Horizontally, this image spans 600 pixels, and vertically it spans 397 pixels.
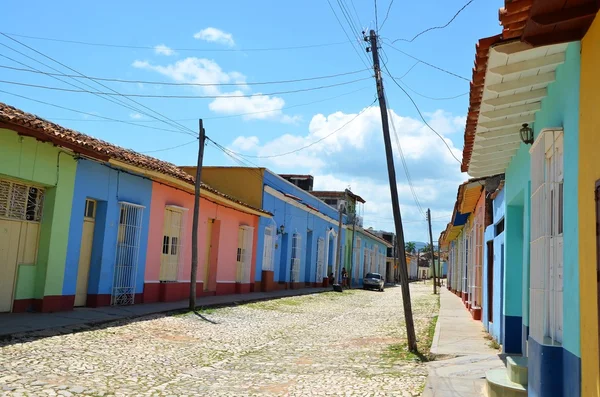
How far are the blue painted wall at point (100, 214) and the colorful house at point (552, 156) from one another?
8.10m

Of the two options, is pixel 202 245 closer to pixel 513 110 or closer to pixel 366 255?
pixel 513 110

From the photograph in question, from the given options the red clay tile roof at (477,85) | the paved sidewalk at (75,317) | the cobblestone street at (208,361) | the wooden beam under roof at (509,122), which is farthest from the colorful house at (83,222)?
the wooden beam under roof at (509,122)

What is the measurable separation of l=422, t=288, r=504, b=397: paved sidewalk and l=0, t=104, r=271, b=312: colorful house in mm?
6947

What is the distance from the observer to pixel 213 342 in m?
9.44

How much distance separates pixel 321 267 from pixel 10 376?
88.2ft

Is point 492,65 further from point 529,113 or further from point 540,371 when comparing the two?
point 540,371

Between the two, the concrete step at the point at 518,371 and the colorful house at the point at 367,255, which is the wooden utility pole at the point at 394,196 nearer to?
the concrete step at the point at 518,371

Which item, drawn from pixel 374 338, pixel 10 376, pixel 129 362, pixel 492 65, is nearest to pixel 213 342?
pixel 129 362

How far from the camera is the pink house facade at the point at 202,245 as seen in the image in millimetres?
14633

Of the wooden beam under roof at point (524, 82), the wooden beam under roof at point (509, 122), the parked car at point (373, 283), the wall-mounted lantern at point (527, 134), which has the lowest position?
the parked car at point (373, 283)

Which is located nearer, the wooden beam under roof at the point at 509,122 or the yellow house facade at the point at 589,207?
the yellow house facade at the point at 589,207

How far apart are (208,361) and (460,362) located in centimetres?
345

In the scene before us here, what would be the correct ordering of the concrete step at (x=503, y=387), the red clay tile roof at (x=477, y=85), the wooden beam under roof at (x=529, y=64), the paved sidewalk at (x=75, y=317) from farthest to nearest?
the paved sidewalk at (x=75, y=317) < the concrete step at (x=503, y=387) < the wooden beam under roof at (x=529, y=64) < the red clay tile roof at (x=477, y=85)

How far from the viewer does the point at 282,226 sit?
25062mm
